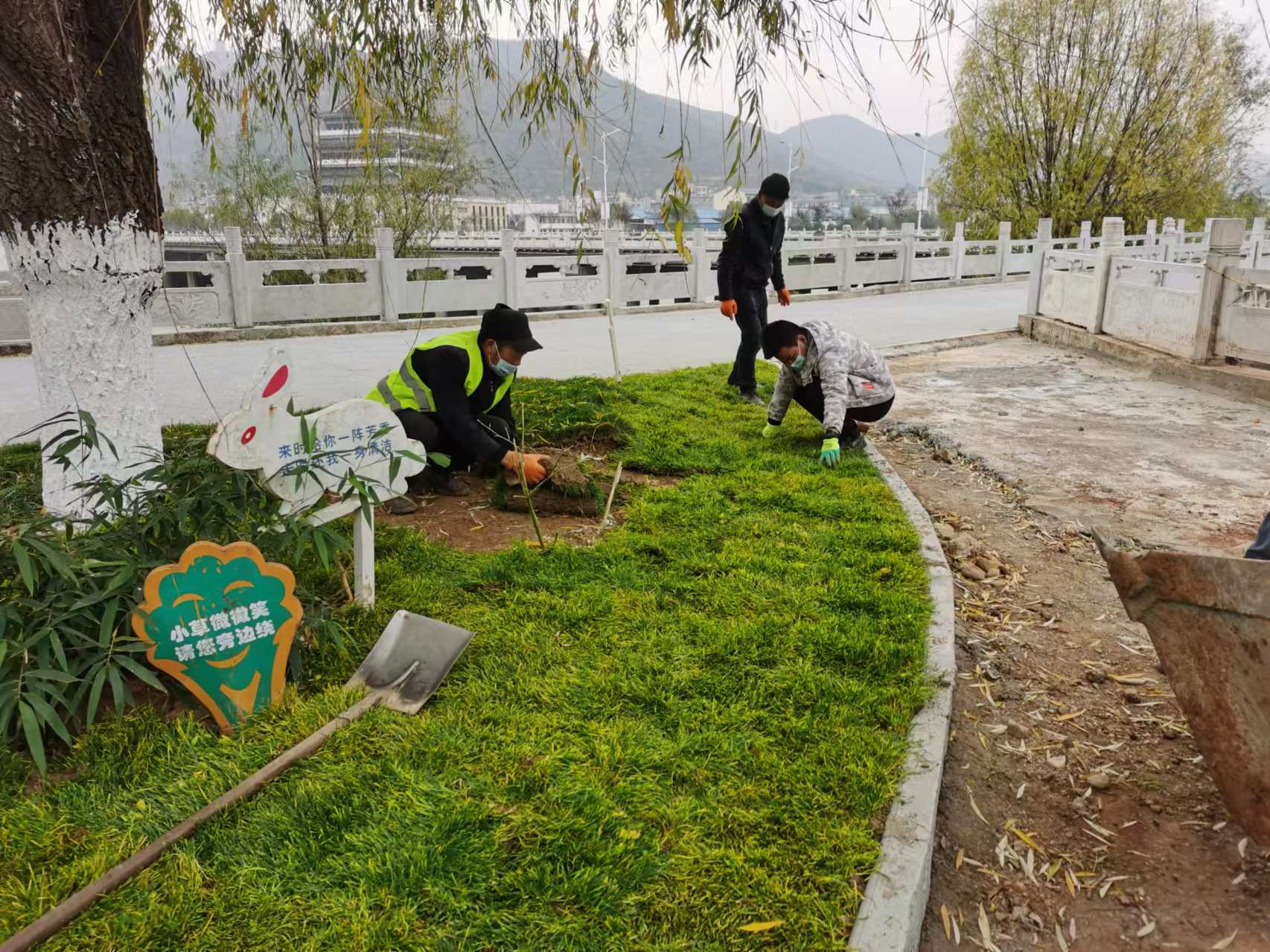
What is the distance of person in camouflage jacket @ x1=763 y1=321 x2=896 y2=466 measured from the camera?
5.29 m

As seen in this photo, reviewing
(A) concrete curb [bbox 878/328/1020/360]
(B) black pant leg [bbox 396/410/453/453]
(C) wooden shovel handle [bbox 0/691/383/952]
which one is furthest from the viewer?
(A) concrete curb [bbox 878/328/1020/360]

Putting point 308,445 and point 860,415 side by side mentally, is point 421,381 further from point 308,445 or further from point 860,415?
point 860,415

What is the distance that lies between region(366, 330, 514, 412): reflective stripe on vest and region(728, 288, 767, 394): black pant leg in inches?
119

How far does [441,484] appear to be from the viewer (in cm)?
477

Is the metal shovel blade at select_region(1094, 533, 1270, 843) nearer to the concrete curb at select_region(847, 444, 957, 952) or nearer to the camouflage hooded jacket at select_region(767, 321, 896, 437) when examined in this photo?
the concrete curb at select_region(847, 444, 957, 952)

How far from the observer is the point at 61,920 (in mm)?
1863

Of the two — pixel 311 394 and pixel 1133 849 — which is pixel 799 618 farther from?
pixel 311 394

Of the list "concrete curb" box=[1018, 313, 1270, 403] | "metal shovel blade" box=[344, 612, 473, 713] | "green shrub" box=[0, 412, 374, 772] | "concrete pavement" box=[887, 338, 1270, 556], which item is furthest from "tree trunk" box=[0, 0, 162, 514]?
"concrete curb" box=[1018, 313, 1270, 403]

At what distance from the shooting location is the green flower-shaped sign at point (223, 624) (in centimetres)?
246

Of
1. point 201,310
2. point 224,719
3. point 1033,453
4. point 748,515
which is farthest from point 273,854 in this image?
point 201,310

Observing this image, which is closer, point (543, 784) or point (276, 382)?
point (543, 784)

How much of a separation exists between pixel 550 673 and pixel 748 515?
180 cm

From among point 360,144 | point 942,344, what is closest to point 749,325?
point 360,144

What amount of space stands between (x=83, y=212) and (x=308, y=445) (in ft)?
5.65
